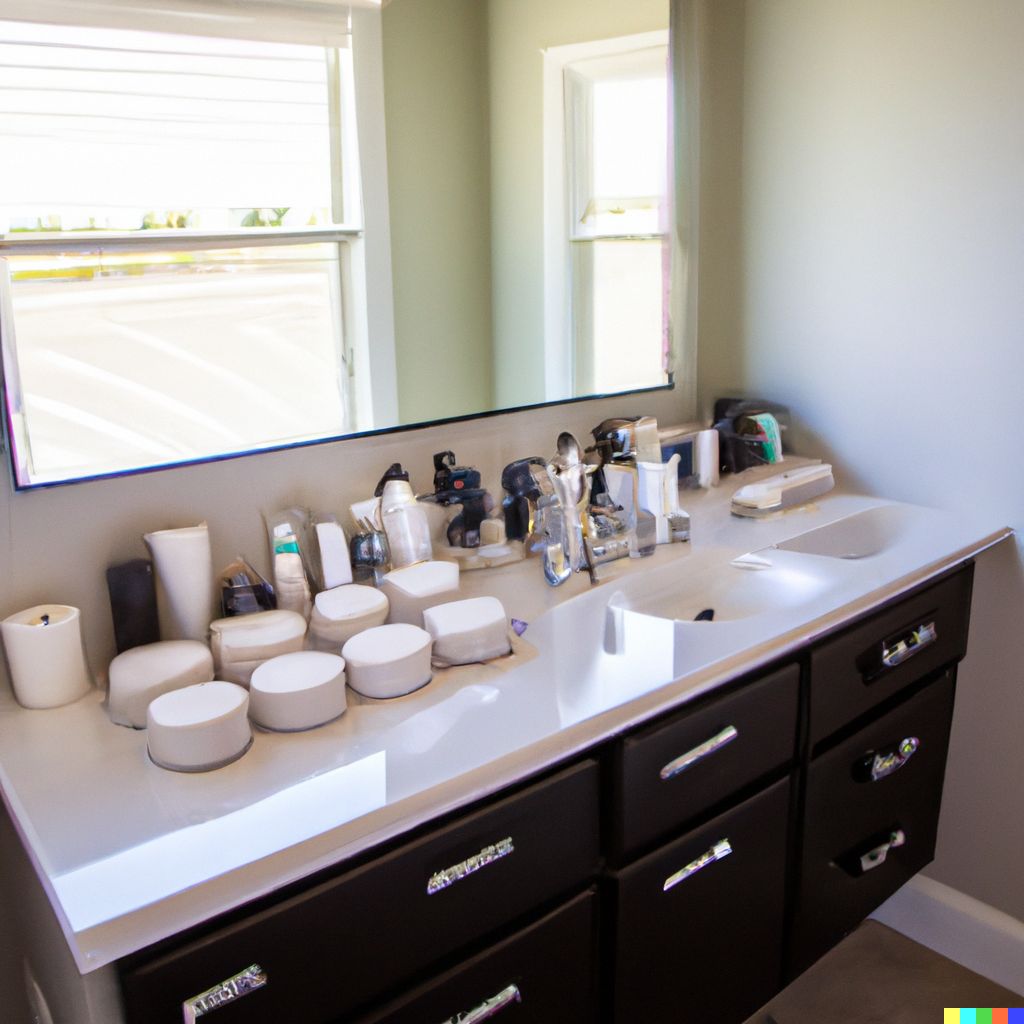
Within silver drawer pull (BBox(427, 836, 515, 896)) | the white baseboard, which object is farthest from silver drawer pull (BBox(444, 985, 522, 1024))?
the white baseboard

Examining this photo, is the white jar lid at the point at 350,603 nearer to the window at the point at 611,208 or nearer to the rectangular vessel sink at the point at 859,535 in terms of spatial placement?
the window at the point at 611,208

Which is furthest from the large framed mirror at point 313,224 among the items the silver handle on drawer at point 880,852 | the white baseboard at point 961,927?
the white baseboard at point 961,927

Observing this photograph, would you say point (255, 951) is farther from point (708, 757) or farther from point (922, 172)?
point (922, 172)

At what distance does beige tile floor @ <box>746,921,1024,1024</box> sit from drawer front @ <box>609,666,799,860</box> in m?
0.80

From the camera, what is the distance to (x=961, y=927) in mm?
1916

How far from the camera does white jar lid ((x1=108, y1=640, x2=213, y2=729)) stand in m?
1.06

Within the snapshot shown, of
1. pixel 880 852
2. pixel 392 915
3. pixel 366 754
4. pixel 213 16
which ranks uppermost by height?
pixel 213 16

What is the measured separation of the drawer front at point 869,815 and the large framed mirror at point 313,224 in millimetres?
748

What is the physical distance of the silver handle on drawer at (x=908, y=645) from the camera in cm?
146

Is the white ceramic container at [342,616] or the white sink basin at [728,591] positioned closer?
the white ceramic container at [342,616]

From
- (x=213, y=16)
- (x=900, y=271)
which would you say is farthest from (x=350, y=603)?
(x=900, y=271)

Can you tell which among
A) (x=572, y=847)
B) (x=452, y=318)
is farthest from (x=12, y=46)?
(x=572, y=847)

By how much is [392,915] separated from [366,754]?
6.0 inches

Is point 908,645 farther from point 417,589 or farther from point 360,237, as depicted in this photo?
point 360,237
